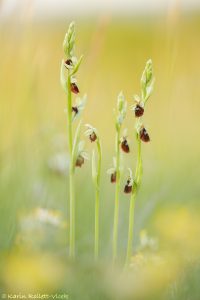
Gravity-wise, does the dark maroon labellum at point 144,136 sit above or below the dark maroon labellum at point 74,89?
below

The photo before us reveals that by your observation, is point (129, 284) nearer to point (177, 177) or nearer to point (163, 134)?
point (177, 177)

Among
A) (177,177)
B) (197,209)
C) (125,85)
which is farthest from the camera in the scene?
(125,85)

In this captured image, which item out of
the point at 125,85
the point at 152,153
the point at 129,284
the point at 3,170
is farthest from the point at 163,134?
the point at 129,284

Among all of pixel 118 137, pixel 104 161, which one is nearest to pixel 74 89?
pixel 118 137

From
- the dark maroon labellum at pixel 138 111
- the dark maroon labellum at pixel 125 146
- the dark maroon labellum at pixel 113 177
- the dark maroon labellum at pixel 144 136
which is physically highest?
the dark maroon labellum at pixel 138 111

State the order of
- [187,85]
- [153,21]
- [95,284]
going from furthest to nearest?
1. [153,21]
2. [187,85]
3. [95,284]

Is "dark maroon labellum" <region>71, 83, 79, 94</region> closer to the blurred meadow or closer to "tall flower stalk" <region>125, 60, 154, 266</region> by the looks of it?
"tall flower stalk" <region>125, 60, 154, 266</region>

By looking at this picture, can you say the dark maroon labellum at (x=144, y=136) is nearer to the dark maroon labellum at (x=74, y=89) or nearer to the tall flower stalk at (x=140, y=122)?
the tall flower stalk at (x=140, y=122)

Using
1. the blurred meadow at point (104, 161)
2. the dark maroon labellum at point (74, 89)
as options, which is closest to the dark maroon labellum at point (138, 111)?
the dark maroon labellum at point (74, 89)
